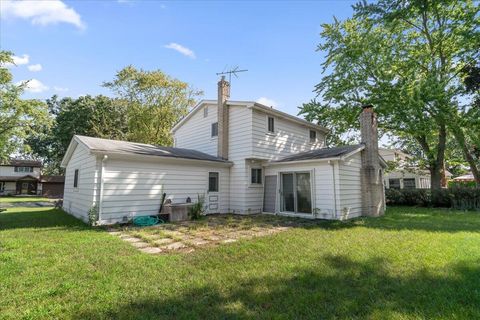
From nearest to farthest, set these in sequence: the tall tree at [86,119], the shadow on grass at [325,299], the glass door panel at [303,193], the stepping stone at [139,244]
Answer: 1. the shadow on grass at [325,299]
2. the stepping stone at [139,244]
3. the glass door panel at [303,193]
4. the tall tree at [86,119]

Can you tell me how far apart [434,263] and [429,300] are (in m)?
1.88

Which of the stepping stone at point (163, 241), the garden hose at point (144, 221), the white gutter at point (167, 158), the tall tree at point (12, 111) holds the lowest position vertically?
the stepping stone at point (163, 241)

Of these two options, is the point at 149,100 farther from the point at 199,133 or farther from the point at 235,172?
the point at 235,172

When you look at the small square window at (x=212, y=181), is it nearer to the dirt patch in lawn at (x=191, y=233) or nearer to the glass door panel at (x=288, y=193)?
the dirt patch in lawn at (x=191, y=233)

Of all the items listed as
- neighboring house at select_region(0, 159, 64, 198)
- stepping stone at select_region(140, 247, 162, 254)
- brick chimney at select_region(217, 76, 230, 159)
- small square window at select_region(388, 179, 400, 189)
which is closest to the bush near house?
small square window at select_region(388, 179, 400, 189)

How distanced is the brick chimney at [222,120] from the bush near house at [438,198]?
12.7 meters

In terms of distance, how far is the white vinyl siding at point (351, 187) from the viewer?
10630 millimetres

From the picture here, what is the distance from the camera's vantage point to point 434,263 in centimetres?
493

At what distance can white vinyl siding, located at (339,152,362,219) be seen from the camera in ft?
34.9

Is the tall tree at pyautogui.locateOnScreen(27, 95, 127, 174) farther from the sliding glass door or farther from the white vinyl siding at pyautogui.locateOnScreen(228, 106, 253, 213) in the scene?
the sliding glass door

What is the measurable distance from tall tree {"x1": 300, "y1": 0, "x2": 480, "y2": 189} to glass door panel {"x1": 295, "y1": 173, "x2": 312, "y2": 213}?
26.9 ft

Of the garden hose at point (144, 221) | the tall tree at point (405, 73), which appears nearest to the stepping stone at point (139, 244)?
the garden hose at point (144, 221)

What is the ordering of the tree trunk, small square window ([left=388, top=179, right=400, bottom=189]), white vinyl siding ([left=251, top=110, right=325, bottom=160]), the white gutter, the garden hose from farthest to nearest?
small square window ([left=388, top=179, right=400, bottom=189]) < the tree trunk < white vinyl siding ([left=251, top=110, right=325, bottom=160]) < the garden hose < the white gutter

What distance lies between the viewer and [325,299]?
11.7ft
